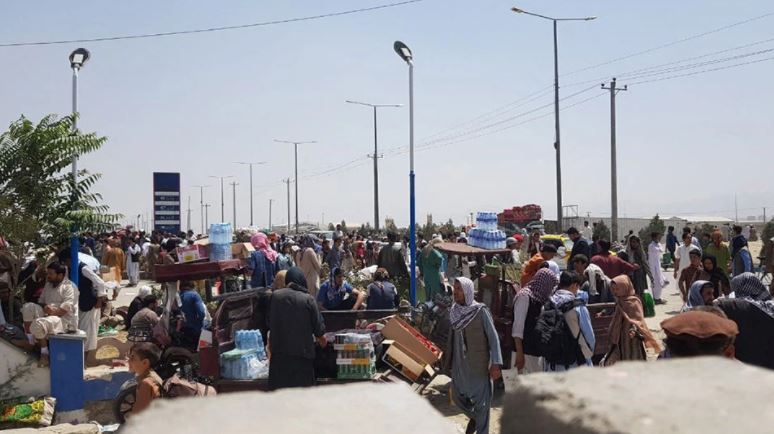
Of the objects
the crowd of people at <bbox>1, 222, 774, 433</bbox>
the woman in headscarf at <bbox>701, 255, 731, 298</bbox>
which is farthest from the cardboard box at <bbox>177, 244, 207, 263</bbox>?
the woman in headscarf at <bbox>701, 255, 731, 298</bbox>

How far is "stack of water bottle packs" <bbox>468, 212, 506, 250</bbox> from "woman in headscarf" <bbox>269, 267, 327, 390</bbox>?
22.0ft

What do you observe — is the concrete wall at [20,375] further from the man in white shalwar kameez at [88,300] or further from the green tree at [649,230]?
the green tree at [649,230]

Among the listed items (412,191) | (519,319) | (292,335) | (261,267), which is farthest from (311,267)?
(519,319)

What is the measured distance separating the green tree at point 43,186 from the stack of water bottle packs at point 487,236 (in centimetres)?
641

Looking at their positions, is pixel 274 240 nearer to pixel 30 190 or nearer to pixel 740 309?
pixel 30 190

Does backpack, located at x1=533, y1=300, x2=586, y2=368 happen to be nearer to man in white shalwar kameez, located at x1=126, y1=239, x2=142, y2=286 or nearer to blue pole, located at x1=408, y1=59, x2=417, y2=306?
blue pole, located at x1=408, y1=59, x2=417, y2=306

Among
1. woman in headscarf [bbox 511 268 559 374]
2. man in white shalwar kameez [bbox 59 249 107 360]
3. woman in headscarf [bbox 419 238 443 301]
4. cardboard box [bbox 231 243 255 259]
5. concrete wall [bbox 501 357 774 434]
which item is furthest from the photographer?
cardboard box [bbox 231 243 255 259]

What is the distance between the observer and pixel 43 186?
11.3 meters

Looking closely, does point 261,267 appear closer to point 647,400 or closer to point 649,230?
point 647,400

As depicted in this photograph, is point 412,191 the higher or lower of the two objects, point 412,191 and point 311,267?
the higher

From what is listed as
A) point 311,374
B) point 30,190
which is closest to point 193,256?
point 30,190

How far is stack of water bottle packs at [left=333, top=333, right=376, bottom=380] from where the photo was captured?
8.95m

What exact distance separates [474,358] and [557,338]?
79 cm

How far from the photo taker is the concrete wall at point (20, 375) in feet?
30.8
